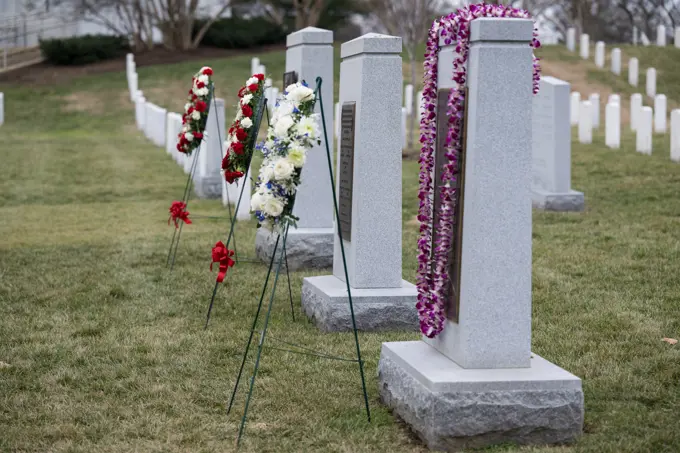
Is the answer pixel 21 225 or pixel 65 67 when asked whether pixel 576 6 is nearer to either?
pixel 65 67

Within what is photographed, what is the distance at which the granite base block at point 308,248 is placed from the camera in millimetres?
9047

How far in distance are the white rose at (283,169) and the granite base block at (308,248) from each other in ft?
12.7

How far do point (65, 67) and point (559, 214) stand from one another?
3028 centimetres

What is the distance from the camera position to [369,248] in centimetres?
687

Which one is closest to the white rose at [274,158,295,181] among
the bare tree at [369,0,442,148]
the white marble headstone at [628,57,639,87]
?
the bare tree at [369,0,442,148]

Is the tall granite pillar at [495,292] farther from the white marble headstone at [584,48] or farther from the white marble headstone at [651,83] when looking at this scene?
the white marble headstone at [584,48]

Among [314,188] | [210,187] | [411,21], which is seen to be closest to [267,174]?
[314,188]

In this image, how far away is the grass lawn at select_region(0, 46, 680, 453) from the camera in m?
4.79

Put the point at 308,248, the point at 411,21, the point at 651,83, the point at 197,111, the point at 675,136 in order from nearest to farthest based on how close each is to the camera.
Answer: the point at 308,248
the point at 197,111
the point at 675,136
the point at 411,21
the point at 651,83

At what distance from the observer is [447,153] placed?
4.67 metres

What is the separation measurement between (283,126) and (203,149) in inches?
387

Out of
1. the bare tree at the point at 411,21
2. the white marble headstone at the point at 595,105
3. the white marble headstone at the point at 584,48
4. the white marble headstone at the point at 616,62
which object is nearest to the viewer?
the bare tree at the point at 411,21

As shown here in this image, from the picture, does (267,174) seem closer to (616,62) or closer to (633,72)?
(633,72)

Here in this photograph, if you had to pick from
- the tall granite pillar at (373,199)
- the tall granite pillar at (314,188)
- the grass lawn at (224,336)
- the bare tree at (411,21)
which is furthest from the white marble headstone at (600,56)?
the tall granite pillar at (373,199)
